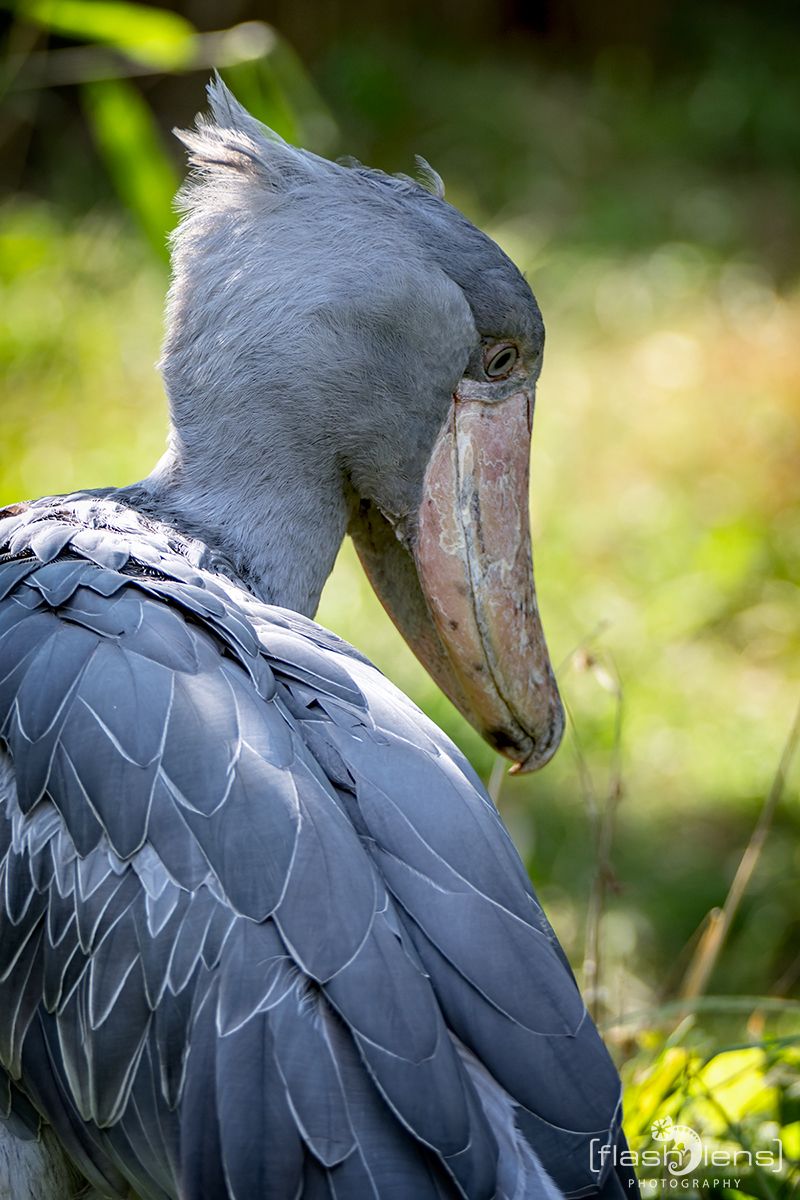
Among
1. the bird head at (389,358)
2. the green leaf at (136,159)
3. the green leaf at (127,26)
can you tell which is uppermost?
the green leaf at (127,26)

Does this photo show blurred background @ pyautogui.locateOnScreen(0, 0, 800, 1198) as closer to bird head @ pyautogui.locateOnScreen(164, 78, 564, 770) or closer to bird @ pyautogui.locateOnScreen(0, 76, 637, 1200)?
bird head @ pyautogui.locateOnScreen(164, 78, 564, 770)

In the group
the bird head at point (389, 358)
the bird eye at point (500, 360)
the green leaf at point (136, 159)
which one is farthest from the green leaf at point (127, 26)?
the bird eye at point (500, 360)

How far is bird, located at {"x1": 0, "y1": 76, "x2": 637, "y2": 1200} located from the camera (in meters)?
1.17

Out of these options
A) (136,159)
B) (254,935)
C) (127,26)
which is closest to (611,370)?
(136,159)

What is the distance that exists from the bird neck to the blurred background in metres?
0.37

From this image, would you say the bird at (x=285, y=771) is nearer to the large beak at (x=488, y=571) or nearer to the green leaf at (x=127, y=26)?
the large beak at (x=488, y=571)

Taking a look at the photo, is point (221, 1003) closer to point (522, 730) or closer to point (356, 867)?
point (356, 867)

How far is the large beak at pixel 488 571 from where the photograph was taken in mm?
1660

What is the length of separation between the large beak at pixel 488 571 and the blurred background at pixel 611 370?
111mm

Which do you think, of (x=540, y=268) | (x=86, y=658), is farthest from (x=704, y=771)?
(x=540, y=268)

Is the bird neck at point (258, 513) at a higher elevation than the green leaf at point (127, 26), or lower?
lower

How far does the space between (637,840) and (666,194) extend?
11.2 feet

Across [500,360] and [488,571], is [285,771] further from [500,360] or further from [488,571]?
[500,360]

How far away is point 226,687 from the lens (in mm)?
1315
